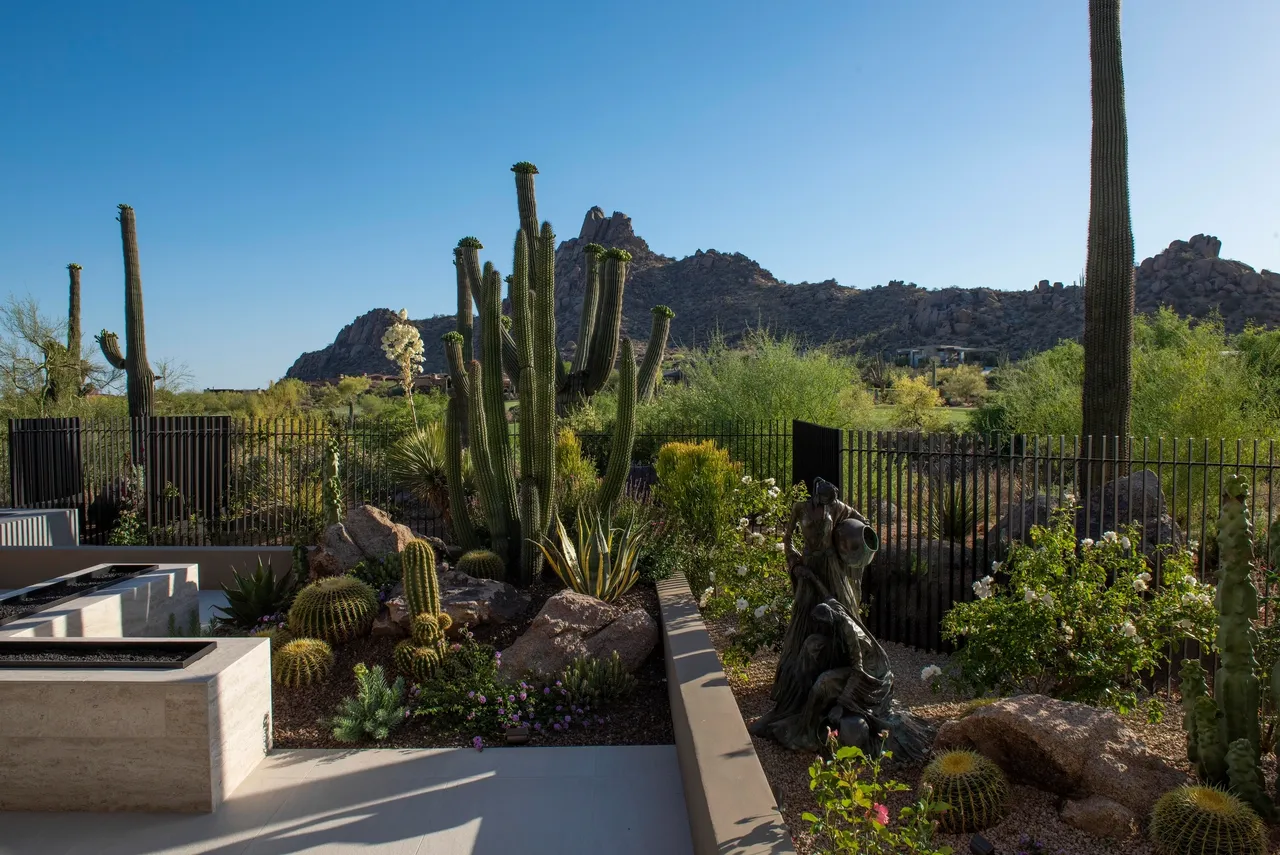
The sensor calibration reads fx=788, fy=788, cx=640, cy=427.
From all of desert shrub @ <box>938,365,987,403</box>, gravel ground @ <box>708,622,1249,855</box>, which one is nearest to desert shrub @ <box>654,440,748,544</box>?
gravel ground @ <box>708,622,1249,855</box>

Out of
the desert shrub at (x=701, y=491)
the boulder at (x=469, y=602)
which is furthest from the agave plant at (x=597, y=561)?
the desert shrub at (x=701, y=491)

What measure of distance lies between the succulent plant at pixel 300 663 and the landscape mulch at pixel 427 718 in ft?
0.21

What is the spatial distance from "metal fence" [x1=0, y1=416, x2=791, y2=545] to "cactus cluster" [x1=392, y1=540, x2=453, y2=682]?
5.00m

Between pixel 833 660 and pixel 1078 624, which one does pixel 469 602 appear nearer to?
pixel 833 660

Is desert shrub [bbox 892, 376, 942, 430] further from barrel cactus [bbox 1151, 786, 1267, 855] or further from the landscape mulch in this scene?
barrel cactus [bbox 1151, 786, 1267, 855]

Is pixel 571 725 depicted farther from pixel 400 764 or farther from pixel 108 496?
pixel 108 496

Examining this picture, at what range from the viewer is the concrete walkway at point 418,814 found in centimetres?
373

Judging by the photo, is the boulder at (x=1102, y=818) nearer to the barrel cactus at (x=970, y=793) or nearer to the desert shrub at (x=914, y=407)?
the barrel cactus at (x=970, y=793)

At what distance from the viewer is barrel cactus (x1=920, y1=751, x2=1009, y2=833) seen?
10.8 ft

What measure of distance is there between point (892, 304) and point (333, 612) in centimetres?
5156

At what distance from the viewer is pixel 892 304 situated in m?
52.8

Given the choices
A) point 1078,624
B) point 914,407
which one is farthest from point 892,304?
point 1078,624

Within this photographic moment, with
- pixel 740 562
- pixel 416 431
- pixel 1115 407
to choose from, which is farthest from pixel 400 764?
pixel 1115 407

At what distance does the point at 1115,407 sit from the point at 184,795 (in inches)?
356
